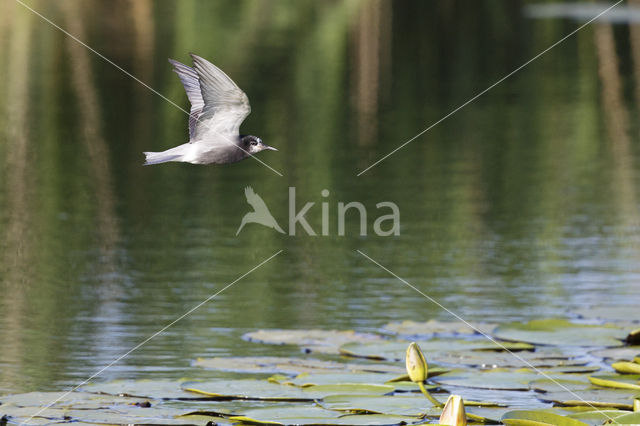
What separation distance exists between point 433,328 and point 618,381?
1927 mm

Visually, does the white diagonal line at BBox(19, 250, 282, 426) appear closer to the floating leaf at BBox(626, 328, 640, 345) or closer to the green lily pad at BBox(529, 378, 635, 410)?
the green lily pad at BBox(529, 378, 635, 410)

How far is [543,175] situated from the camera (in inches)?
608

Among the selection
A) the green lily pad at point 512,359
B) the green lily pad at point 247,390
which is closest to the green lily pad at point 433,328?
the green lily pad at point 512,359

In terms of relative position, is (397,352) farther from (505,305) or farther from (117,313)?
(117,313)

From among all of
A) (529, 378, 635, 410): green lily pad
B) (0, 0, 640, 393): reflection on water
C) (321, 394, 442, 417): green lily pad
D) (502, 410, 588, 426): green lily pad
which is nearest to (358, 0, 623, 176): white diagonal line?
(0, 0, 640, 393): reflection on water

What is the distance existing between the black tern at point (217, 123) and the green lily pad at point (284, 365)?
2.44 m

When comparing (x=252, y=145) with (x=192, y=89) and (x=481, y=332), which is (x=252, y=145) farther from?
(x=481, y=332)

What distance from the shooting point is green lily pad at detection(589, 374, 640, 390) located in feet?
21.2

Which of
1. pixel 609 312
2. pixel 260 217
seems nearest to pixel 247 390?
pixel 609 312

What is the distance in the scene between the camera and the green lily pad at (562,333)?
7676mm

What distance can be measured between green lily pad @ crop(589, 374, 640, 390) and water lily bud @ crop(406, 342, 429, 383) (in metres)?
0.91

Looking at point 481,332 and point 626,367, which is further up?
point 481,332

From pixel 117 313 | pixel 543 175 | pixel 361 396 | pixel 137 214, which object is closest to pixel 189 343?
pixel 117 313

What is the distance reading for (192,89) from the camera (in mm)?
5246
